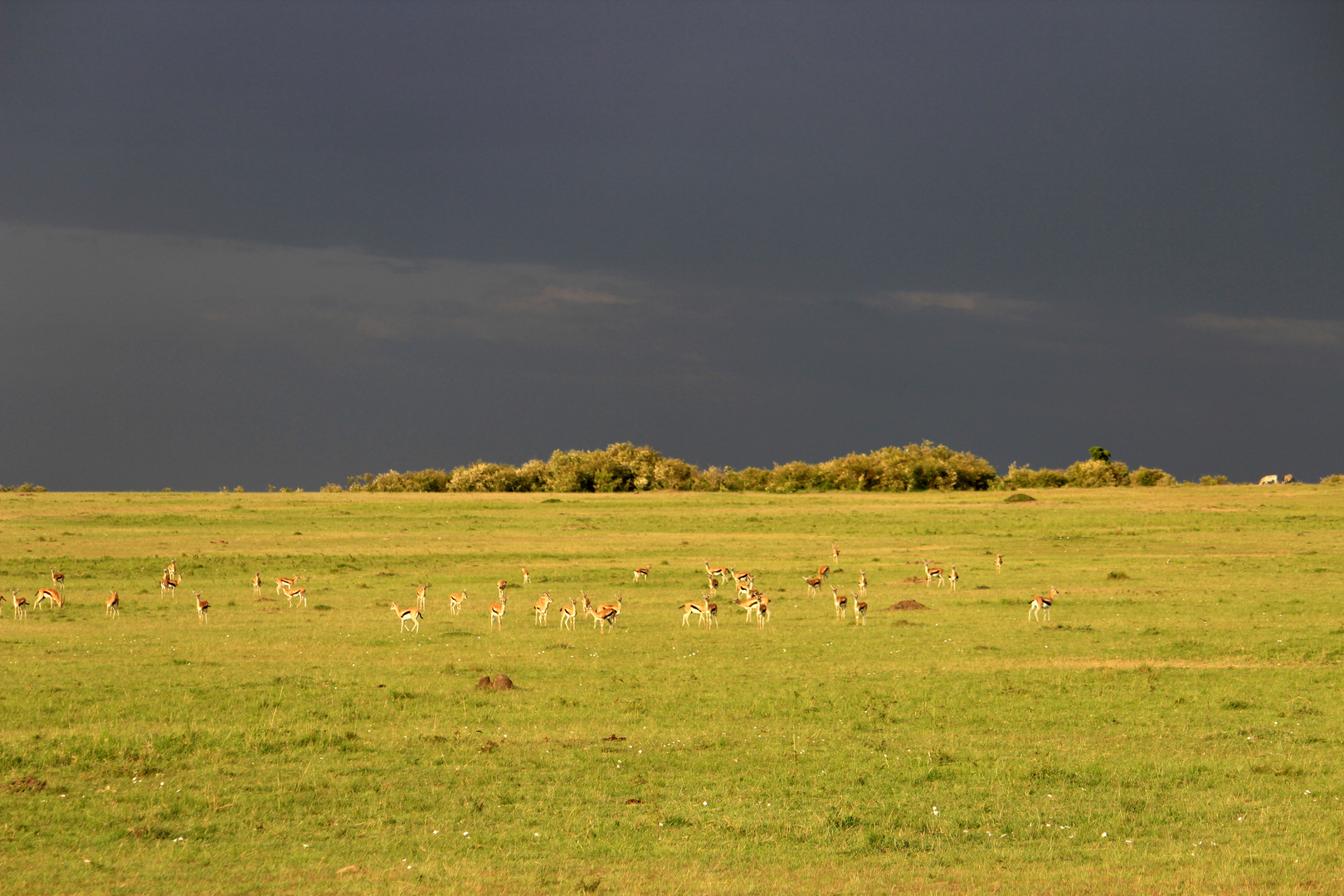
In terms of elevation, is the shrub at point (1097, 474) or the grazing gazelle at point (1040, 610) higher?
the shrub at point (1097, 474)

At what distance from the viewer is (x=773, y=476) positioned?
83562 mm

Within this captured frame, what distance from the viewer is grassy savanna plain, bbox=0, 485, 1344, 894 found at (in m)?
10.2

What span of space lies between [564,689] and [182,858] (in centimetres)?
872

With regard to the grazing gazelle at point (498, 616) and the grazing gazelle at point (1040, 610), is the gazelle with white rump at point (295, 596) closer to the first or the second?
the grazing gazelle at point (498, 616)

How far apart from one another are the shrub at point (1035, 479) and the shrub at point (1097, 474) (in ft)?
2.23

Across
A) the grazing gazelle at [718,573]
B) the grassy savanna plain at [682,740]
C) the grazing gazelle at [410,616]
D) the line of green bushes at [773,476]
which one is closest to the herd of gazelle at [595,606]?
the grazing gazelle at [410,616]

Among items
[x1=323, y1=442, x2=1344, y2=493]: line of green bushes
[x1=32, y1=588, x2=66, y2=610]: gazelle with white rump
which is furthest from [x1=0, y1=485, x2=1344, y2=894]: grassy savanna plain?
[x1=323, y1=442, x2=1344, y2=493]: line of green bushes

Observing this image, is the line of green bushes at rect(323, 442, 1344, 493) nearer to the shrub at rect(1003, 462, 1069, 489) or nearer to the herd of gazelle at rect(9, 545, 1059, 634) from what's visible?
the shrub at rect(1003, 462, 1069, 489)

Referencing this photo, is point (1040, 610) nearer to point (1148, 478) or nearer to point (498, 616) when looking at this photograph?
point (498, 616)

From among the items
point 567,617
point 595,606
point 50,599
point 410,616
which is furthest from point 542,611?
point 50,599

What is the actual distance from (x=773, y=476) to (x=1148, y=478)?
27.1 meters

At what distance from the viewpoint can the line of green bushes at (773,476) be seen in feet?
253

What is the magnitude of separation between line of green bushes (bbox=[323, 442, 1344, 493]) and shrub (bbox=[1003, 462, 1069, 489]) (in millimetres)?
61

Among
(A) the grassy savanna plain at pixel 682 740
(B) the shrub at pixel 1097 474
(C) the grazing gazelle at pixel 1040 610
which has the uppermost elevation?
(B) the shrub at pixel 1097 474
